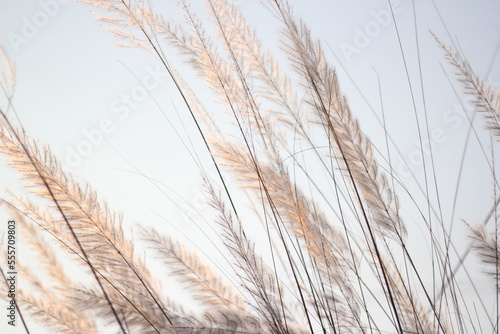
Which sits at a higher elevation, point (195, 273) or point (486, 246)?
point (486, 246)

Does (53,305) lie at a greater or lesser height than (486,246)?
lesser

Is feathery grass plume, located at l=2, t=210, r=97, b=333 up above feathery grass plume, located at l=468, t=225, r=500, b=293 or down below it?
below

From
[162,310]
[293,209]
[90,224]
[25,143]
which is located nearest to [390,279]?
[293,209]

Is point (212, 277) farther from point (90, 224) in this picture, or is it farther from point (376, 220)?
point (376, 220)

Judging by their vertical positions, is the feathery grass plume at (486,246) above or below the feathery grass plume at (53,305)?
above

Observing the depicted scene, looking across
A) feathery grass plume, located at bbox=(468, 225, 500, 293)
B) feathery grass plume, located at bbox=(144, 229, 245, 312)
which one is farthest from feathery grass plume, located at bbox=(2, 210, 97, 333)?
feathery grass plume, located at bbox=(468, 225, 500, 293)

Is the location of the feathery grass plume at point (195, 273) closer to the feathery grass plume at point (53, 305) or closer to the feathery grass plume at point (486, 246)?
the feathery grass plume at point (53, 305)

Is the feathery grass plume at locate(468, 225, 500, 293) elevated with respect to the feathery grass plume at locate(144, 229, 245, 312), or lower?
elevated

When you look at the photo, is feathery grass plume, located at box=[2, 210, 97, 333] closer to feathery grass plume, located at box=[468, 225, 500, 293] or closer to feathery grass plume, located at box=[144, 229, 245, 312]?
feathery grass plume, located at box=[144, 229, 245, 312]

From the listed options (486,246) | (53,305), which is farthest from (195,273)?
(486,246)

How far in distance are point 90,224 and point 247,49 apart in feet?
3.11

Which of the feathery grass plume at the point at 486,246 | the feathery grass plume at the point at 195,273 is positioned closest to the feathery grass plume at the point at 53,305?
the feathery grass plume at the point at 195,273

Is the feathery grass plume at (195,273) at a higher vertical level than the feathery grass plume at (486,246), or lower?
lower

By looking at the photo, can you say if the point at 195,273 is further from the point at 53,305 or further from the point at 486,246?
the point at 486,246
